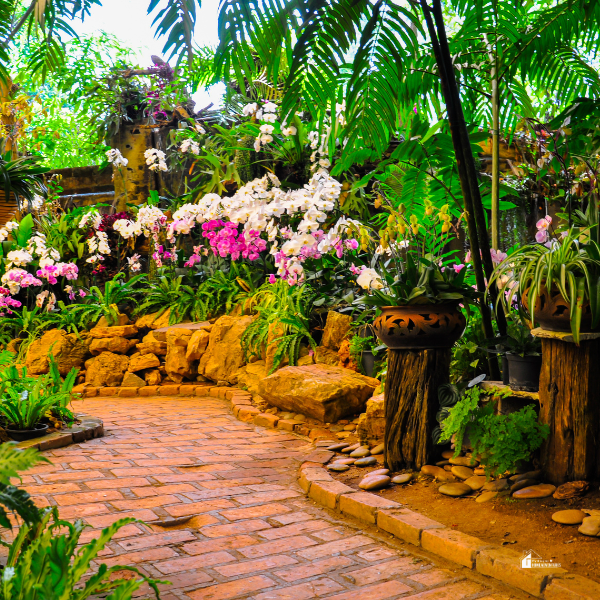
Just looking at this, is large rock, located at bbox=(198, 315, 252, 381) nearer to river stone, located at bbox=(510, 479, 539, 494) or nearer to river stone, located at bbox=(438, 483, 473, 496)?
river stone, located at bbox=(438, 483, 473, 496)

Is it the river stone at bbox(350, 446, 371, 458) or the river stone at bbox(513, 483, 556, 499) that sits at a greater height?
the river stone at bbox(513, 483, 556, 499)

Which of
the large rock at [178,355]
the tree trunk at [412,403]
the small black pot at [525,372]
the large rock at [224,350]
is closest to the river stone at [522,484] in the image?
the small black pot at [525,372]

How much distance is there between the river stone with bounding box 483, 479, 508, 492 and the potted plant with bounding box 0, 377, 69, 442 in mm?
2776

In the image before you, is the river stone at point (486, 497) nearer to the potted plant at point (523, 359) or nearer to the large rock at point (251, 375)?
the potted plant at point (523, 359)

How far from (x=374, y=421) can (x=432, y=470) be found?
69 centimetres

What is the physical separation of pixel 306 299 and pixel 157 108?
552cm

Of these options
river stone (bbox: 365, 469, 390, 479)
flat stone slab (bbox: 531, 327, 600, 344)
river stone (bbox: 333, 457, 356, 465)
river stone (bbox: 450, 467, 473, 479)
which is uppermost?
flat stone slab (bbox: 531, 327, 600, 344)

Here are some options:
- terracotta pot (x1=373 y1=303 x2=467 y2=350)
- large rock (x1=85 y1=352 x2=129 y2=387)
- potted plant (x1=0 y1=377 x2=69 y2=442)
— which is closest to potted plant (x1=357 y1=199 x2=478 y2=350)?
terracotta pot (x1=373 y1=303 x2=467 y2=350)

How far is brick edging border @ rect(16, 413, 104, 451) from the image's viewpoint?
3775 millimetres

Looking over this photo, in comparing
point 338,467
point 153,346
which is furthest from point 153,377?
point 338,467

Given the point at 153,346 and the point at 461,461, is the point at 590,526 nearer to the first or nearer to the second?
the point at 461,461

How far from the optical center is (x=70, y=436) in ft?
13.1

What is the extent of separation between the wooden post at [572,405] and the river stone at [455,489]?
1.30ft

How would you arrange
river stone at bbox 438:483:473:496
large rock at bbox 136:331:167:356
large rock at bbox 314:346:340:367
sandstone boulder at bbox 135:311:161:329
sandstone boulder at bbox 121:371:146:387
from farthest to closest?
1. sandstone boulder at bbox 135:311:161:329
2. large rock at bbox 136:331:167:356
3. sandstone boulder at bbox 121:371:146:387
4. large rock at bbox 314:346:340:367
5. river stone at bbox 438:483:473:496
